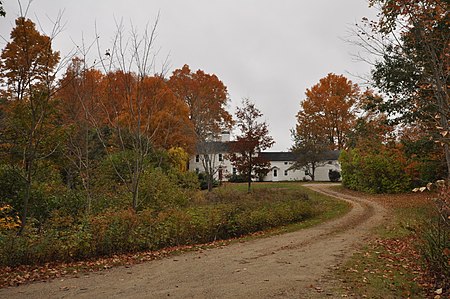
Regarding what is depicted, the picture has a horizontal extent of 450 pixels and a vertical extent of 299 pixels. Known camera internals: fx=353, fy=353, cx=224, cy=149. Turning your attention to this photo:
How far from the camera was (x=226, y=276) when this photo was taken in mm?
6273

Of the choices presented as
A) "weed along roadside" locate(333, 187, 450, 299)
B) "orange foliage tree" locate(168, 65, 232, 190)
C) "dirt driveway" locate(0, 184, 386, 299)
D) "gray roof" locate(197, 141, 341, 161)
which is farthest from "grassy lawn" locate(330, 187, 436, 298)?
"orange foliage tree" locate(168, 65, 232, 190)

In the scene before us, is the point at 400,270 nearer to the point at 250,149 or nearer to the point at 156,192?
the point at 156,192

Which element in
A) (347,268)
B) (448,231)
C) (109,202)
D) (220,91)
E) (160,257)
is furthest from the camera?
(220,91)

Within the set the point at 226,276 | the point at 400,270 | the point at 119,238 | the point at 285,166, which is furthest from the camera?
the point at 285,166

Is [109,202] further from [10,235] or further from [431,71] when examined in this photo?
[431,71]

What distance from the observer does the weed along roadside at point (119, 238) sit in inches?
270

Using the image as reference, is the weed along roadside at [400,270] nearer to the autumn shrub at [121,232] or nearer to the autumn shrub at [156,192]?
the autumn shrub at [121,232]

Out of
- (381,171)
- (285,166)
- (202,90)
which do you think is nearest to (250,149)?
(381,171)

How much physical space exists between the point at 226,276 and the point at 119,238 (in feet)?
10.4

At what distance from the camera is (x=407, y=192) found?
23469 mm

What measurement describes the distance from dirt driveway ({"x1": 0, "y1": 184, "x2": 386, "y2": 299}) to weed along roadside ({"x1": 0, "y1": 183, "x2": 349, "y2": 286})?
0.70 metres

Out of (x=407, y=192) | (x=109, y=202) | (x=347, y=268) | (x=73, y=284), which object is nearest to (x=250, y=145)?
(x=407, y=192)

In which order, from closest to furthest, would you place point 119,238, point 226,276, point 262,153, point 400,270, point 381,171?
point 226,276, point 400,270, point 119,238, point 381,171, point 262,153

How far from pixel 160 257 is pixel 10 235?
306cm
